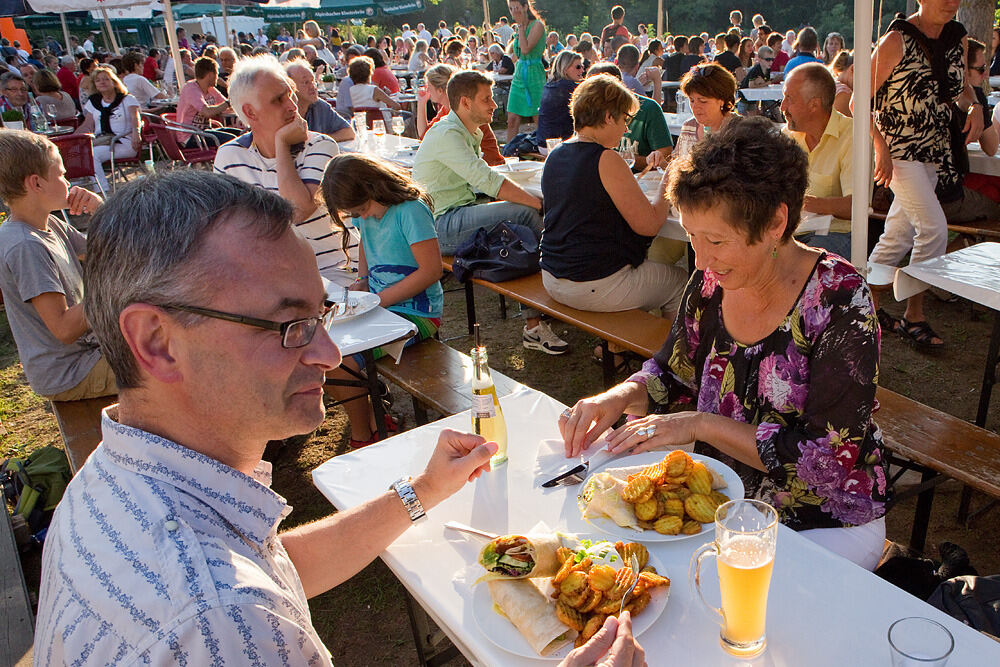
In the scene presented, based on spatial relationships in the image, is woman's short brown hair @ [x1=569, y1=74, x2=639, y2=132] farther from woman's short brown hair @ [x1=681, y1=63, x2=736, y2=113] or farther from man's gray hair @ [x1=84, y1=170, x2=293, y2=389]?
man's gray hair @ [x1=84, y1=170, x2=293, y2=389]

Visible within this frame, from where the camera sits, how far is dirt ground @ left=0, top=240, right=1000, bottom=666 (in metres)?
2.73

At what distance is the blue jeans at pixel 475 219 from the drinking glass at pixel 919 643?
13.2 feet

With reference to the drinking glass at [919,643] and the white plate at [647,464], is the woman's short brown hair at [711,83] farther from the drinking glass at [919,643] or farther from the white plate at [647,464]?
the drinking glass at [919,643]

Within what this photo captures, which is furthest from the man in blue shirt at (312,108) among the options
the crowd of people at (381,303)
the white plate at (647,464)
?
the white plate at (647,464)

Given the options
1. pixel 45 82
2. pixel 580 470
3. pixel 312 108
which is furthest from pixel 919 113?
pixel 45 82

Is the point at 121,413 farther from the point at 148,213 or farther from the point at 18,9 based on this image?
the point at 18,9

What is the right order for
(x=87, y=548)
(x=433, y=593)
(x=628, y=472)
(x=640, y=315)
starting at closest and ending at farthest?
1. (x=87, y=548)
2. (x=433, y=593)
3. (x=628, y=472)
4. (x=640, y=315)

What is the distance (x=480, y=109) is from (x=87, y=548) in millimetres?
4472

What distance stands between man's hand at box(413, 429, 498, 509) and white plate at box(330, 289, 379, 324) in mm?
1491

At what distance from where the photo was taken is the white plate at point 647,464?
143 cm

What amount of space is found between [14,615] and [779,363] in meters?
2.65

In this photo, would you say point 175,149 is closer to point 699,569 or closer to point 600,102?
point 600,102

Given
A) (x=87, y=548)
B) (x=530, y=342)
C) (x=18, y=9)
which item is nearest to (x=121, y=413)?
(x=87, y=548)

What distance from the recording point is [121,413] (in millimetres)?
1137
